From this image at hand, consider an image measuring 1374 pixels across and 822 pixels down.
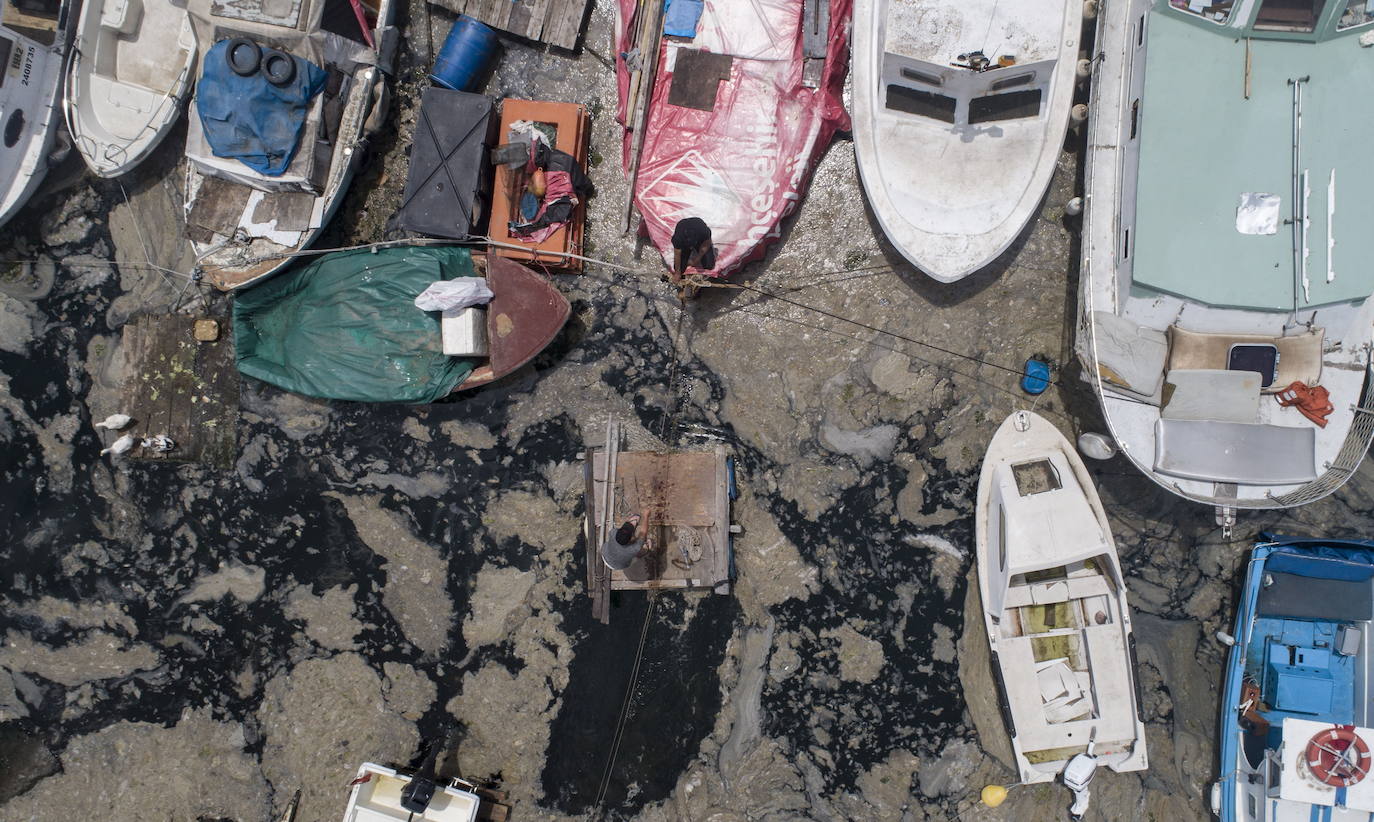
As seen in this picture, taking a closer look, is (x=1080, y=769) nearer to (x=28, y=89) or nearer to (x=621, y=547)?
(x=621, y=547)

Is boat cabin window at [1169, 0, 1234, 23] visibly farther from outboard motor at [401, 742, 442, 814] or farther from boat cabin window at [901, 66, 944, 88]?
outboard motor at [401, 742, 442, 814]

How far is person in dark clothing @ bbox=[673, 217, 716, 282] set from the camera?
5.78 meters

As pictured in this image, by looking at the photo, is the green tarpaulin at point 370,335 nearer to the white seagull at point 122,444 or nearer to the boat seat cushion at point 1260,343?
the white seagull at point 122,444

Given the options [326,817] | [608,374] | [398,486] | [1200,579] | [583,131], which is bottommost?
[326,817]

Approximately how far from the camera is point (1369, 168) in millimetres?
5410

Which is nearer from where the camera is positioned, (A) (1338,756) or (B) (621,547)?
(A) (1338,756)

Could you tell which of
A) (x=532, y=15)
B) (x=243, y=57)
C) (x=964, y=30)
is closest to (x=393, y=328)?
(x=243, y=57)

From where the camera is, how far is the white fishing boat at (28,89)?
620cm

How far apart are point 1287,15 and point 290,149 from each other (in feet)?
27.8

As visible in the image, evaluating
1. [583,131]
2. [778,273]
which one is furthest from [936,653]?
[583,131]

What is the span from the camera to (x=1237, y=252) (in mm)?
5539

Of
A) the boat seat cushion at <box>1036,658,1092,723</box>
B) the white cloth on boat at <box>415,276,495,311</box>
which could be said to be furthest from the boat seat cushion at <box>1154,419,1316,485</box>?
the white cloth on boat at <box>415,276,495,311</box>

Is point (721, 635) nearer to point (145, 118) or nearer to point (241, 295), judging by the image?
point (241, 295)

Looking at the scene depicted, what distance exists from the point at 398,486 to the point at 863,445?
4.68 metres
